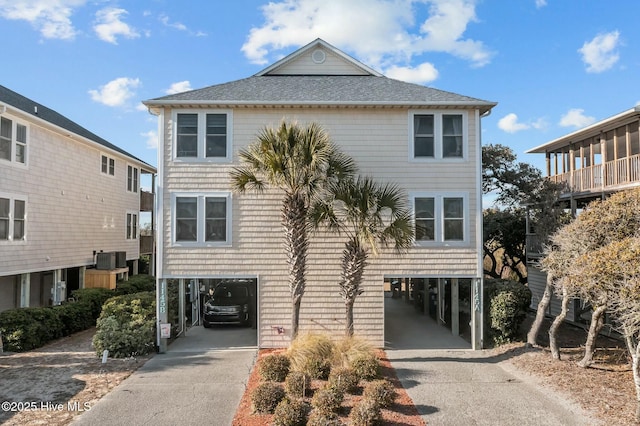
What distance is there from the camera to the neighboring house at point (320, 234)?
38.2 ft

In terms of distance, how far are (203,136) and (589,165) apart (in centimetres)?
1563

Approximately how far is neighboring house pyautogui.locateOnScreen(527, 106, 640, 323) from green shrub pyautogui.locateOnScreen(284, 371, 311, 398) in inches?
348

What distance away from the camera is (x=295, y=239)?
10391 millimetres

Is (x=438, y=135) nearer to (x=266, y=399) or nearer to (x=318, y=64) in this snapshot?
(x=318, y=64)

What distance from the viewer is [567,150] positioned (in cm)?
1945

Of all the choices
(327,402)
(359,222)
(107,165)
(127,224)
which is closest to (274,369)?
(327,402)

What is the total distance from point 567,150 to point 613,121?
15.0 feet

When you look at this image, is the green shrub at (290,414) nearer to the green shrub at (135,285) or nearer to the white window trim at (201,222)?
the white window trim at (201,222)

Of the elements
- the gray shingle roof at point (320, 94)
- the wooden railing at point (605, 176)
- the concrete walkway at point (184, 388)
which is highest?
the gray shingle roof at point (320, 94)

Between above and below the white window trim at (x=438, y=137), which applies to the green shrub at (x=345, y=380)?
below

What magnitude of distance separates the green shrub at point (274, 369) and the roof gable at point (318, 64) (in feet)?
30.4

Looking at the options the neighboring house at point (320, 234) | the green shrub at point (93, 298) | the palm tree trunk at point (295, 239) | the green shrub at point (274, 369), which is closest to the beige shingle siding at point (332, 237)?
the neighboring house at point (320, 234)

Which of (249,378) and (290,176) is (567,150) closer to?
(290,176)

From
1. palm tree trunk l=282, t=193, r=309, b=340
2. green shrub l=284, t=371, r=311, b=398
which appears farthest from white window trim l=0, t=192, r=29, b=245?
green shrub l=284, t=371, r=311, b=398
